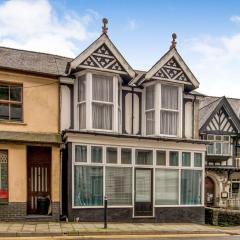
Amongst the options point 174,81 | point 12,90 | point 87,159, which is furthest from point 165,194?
point 12,90

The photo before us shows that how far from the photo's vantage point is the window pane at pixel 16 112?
14.9 m

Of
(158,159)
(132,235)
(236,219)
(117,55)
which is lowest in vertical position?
(236,219)

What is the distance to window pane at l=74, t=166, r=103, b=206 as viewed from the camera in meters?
14.5

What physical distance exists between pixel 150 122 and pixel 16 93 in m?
6.27

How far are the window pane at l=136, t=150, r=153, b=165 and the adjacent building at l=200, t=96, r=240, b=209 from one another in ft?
38.2

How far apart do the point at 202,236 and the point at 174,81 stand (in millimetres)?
7243

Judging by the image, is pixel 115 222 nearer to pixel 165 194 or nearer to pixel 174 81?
pixel 165 194

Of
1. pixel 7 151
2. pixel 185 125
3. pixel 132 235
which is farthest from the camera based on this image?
pixel 185 125

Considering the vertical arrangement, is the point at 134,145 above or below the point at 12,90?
below

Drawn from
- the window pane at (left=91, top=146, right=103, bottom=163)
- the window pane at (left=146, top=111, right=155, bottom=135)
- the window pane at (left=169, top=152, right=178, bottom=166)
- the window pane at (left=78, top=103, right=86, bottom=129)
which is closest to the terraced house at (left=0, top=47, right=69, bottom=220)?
the window pane at (left=78, top=103, right=86, bottom=129)

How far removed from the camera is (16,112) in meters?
14.9

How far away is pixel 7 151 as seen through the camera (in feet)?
46.7

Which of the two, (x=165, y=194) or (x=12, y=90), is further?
(x=165, y=194)

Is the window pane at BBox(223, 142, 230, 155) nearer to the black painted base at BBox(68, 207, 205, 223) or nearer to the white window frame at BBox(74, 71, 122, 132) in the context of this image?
the black painted base at BBox(68, 207, 205, 223)
